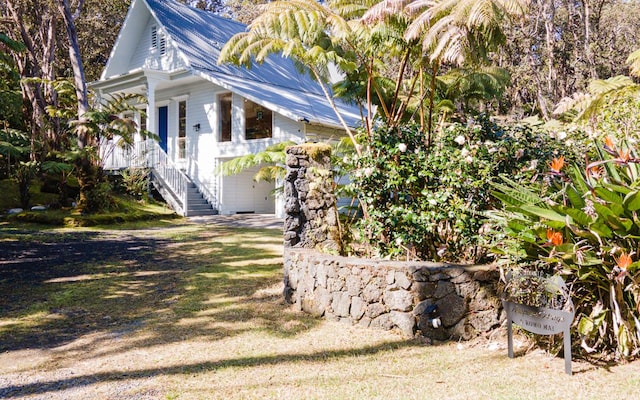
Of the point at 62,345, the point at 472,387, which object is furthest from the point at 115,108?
the point at 472,387

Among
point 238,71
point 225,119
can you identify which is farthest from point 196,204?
point 238,71

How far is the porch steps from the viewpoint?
16369 millimetres

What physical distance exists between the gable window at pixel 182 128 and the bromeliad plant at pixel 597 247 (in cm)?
1616

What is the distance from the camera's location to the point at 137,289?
254 inches

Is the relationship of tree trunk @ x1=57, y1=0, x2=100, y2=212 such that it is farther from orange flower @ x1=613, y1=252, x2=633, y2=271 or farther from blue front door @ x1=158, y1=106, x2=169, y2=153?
orange flower @ x1=613, y1=252, x2=633, y2=271

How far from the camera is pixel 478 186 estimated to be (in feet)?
15.8

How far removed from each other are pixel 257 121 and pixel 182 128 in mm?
3740

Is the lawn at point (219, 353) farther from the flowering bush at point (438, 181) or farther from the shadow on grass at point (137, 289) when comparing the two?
the flowering bush at point (438, 181)

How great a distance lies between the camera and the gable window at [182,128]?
60.7 feet

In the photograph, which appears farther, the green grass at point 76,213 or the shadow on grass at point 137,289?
the green grass at point 76,213

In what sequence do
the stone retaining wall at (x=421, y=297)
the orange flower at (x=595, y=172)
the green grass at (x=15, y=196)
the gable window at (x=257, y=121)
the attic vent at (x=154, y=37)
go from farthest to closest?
the attic vent at (x=154, y=37) < the gable window at (x=257, y=121) < the green grass at (x=15, y=196) < the stone retaining wall at (x=421, y=297) < the orange flower at (x=595, y=172)

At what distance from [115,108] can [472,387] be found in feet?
48.6

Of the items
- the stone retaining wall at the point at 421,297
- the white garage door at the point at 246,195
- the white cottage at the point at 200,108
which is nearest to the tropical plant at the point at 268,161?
the white cottage at the point at 200,108

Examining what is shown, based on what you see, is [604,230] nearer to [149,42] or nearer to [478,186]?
[478,186]
